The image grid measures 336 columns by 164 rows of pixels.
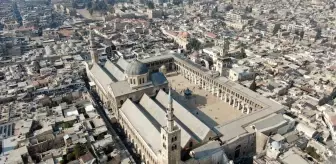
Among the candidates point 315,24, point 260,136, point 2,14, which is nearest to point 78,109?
point 260,136

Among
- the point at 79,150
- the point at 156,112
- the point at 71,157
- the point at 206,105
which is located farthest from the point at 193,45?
the point at 71,157

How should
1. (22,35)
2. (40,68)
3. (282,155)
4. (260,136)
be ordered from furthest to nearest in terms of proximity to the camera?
1. (22,35)
2. (40,68)
3. (260,136)
4. (282,155)

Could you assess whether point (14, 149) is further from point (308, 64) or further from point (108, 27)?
point (108, 27)

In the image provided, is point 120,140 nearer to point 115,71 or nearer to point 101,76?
point 101,76

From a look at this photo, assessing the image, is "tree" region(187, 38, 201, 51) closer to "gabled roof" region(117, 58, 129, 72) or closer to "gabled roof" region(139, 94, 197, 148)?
"gabled roof" region(117, 58, 129, 72)

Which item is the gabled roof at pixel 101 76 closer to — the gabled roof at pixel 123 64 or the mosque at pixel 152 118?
the mosque at pixel 152 118

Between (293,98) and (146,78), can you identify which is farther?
(293,98)

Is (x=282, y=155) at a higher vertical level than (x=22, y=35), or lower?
lower
